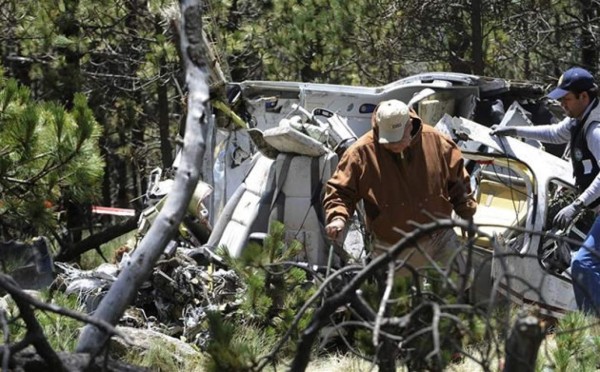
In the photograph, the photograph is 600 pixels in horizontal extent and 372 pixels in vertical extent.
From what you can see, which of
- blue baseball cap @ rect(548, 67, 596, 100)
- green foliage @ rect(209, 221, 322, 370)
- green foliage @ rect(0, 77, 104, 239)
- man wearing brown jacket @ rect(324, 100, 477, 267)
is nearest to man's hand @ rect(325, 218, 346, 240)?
man wearing brown jacket @ rect(324, 100, 477, 267)

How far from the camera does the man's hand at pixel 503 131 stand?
25.4 ft

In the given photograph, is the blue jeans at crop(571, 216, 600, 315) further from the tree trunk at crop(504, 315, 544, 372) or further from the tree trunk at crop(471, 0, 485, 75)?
the tree trunk at crop(471, 0, 485, 75)

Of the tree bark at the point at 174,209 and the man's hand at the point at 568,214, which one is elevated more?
the tree bark at the point at 174,209

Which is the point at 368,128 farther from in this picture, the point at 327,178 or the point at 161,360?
the point at 161,360

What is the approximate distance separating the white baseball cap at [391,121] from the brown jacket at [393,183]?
9 centimetres

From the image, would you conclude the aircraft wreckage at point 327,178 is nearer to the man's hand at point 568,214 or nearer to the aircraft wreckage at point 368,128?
the aircraft wreckage at point 368,128

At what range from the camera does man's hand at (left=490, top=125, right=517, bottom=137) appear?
7.73m

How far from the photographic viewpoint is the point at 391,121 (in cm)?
632

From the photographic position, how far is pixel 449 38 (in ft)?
46.5

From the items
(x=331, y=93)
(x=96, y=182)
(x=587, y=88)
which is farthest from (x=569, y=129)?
(x=96, y=182)

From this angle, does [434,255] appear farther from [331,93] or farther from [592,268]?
[331,93]

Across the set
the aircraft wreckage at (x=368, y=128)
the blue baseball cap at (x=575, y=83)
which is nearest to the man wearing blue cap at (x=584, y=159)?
the blue baseball cap at (x=575, y=83)

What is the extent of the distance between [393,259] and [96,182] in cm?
522

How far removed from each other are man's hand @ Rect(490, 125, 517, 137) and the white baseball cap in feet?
5.15
